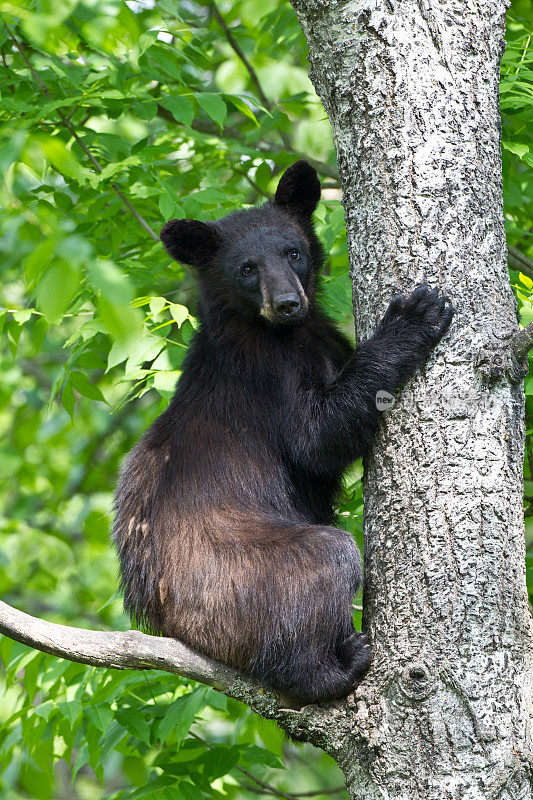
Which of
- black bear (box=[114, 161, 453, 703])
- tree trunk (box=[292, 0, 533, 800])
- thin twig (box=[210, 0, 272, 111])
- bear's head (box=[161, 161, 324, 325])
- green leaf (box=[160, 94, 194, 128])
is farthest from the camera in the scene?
thin twig (box=[210, 0, 272, 111])

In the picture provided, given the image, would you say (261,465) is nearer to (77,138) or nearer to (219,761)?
(219,761)

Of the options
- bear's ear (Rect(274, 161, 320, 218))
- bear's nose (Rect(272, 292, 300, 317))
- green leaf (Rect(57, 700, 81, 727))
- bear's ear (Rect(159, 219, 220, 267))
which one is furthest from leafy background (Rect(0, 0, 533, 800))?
bear's nose (Rect(272, 292, 300, 317))

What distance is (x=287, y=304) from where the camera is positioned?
360 cm

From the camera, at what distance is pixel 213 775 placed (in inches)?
151

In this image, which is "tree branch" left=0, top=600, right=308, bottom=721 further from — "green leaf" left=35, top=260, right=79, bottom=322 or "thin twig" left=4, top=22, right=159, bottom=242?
"thin twig" left=4, top=22, right=159, bottom=242

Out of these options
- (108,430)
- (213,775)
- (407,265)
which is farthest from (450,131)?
(108,430)

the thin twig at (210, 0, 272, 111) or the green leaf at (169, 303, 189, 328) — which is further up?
the thin twig at (210, 0, 272, 111)

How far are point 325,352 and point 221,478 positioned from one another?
2.52 ft

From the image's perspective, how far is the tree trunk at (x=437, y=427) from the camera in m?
2.41

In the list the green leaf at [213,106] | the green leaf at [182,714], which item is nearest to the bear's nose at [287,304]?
the green leaf at [213,106]

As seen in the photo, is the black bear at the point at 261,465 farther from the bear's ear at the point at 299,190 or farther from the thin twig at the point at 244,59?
the thin twig at the point at 244,59

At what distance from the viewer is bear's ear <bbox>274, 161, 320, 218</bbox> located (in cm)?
423

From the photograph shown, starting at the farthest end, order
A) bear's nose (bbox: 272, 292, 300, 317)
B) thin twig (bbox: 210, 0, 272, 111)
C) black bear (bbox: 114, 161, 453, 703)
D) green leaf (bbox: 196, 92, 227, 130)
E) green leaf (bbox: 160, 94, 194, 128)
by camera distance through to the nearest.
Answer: thin twig (bbox: 210, 0, 272, 111) → green leaf (bbox: 160, 94, 194, 128) → green leaf (bbox: 196, 92, 227, 130) → bear's nose (bbox: 272, 292, 300, 317) → black bear (bbox: 114, 161, 453, 703)

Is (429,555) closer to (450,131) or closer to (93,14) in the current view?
(450,131)
